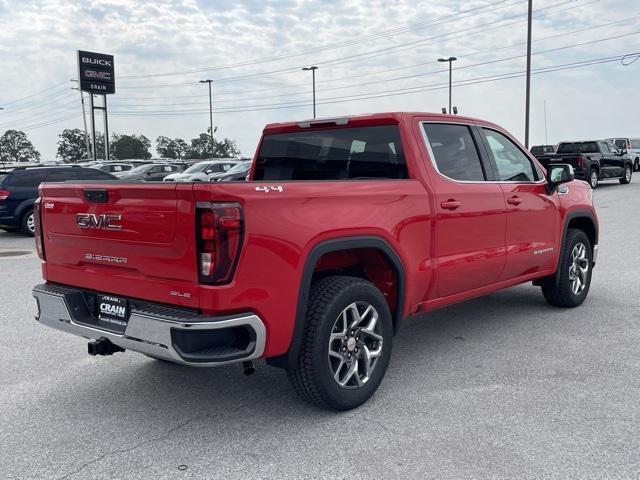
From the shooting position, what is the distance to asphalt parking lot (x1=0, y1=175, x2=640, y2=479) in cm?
321

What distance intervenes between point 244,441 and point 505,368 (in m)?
2.09

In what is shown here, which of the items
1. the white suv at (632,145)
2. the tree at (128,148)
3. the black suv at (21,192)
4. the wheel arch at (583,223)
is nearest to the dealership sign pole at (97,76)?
the tree at (128,148)

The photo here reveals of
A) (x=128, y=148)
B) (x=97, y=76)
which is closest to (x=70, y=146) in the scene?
(x=128, y=148)

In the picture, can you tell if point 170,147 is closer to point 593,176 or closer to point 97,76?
point 97,76

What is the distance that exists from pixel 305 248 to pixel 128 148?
97833mm

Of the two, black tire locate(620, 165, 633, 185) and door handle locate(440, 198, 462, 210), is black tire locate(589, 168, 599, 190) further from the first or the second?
door handle locate(440, 198, 462, 210)

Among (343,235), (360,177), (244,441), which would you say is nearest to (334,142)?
(360,177)

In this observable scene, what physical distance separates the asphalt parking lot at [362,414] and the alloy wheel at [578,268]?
2.11 feet

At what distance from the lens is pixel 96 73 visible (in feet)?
190

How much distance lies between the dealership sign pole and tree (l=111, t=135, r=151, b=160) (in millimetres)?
34800

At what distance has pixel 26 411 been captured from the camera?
3961mm

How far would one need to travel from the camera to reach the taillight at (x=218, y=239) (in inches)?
124

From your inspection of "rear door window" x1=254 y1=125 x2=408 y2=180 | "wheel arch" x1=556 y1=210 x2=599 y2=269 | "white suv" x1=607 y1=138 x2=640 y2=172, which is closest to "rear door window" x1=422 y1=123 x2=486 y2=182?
"rear door window" x1=254 y1=125 x2=408 y2=180

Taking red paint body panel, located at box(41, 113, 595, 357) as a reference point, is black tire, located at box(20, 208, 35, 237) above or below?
below
